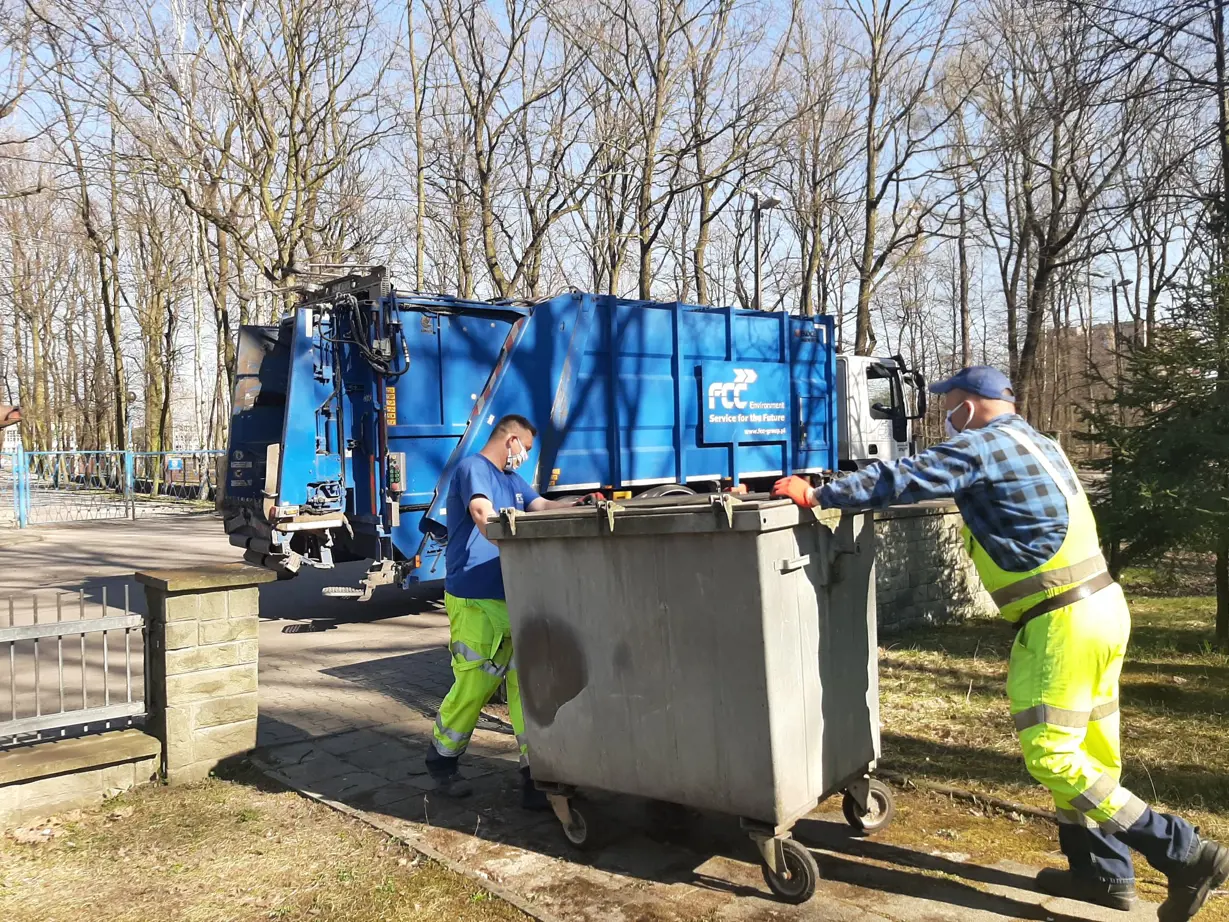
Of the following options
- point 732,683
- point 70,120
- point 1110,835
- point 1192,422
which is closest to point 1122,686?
point 1192,422

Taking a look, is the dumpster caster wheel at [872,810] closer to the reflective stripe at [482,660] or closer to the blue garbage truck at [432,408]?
the reflective stripe at [482,660]

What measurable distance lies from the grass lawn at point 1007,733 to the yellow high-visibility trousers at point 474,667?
170 cm

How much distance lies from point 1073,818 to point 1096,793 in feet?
0.49

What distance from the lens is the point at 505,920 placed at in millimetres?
2955

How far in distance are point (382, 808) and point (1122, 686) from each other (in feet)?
14.2

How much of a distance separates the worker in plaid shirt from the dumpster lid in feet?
0.40

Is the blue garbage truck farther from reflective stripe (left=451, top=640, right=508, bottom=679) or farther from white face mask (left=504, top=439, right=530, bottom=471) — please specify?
reflective stripe (left=451, top=640, right=508, bottom=679)

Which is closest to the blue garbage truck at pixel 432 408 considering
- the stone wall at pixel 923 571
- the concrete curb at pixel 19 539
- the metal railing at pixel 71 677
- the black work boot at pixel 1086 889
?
the metal railing at pixel 71 677

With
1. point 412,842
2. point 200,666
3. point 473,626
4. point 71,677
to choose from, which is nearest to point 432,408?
point 71,677

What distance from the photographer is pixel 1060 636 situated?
2834 millimetres

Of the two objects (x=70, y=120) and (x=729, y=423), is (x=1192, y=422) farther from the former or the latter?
(x=70, y=120)

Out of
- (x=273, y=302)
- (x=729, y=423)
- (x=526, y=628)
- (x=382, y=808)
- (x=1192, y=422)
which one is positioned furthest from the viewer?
(x=273, y=302)

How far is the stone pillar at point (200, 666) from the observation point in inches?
166

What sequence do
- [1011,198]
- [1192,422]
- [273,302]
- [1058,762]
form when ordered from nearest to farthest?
[1058,762] < [1192,422] < [273,302] < [1011,198]
